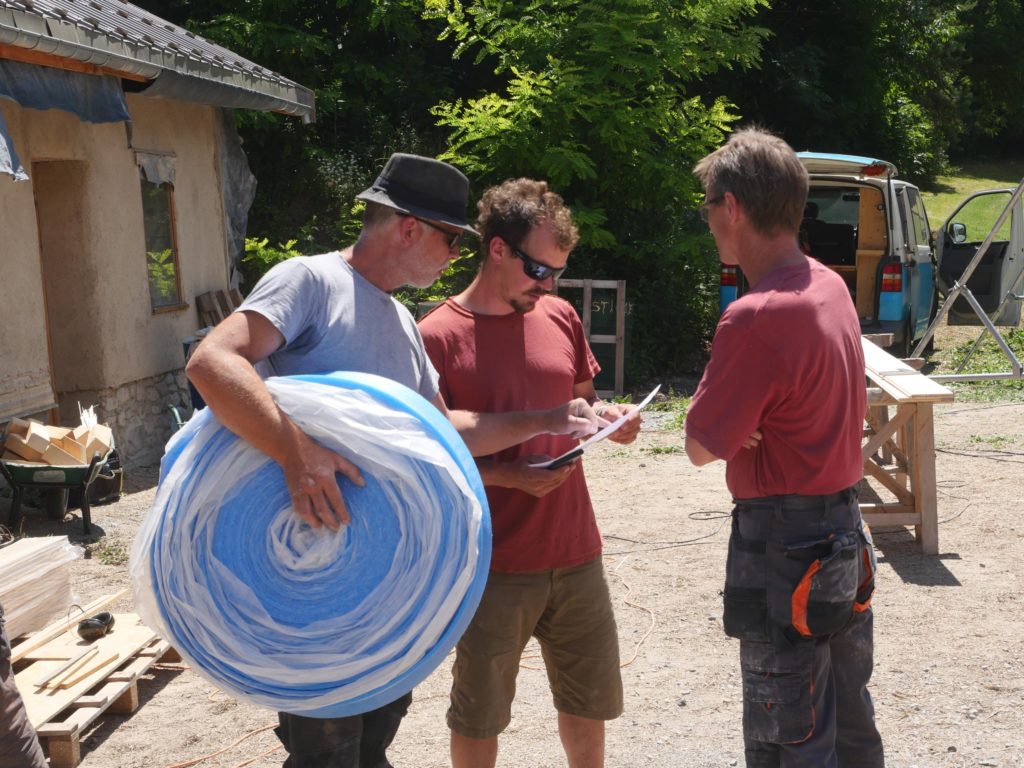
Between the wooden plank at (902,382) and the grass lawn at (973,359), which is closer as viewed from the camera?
the wooden plank at (902,382)

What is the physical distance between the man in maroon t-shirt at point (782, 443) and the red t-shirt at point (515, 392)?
0.55 m

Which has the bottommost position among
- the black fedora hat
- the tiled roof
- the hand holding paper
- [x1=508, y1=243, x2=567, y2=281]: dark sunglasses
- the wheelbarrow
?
the wheelbarrow

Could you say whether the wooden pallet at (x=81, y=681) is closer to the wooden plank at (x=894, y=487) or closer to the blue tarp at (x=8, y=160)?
the blue tarp at (x=8, y=160)

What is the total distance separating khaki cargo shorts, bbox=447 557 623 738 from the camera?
304cm

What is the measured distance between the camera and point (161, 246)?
31.6ft

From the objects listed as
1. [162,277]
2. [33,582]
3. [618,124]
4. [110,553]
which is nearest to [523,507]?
[33,582]

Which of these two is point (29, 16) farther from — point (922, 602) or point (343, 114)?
point (343, 114)

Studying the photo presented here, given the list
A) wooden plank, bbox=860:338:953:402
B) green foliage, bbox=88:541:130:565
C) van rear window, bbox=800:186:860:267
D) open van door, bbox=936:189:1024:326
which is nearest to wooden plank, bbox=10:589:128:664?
green foliage, bbox=88:541:130:565

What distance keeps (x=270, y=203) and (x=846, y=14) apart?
1521 centimetres

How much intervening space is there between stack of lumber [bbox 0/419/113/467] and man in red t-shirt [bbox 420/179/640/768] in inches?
182

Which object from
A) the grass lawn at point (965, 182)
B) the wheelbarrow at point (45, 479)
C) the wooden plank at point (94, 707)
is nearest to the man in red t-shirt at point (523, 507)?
the wooden plank at point (94, 707)

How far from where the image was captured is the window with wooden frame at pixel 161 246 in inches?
367

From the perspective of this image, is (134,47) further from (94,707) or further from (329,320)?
(329,320)

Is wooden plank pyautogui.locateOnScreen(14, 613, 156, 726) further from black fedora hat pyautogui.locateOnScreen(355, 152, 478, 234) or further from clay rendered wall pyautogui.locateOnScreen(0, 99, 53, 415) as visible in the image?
clay rendered wall pyautogui.locateOnScreen(0, 99, 53, 415)
